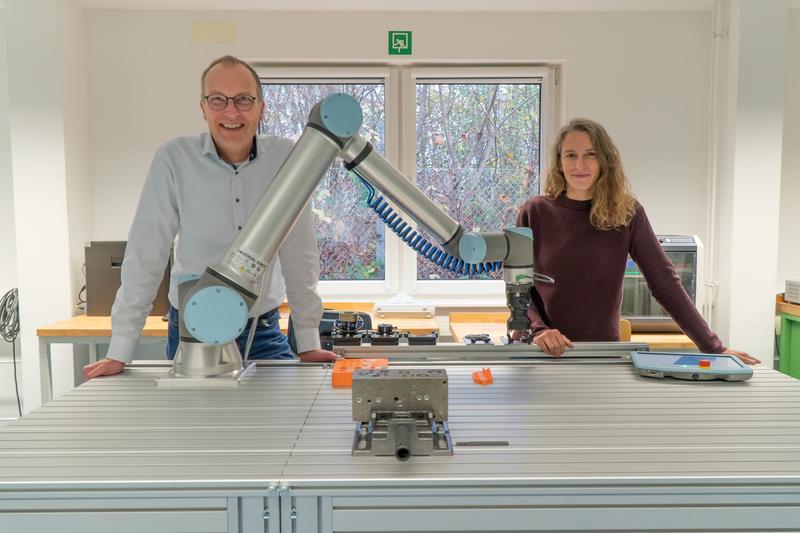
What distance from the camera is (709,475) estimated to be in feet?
2.97

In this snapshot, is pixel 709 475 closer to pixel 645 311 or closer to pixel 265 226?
pixel 265 226

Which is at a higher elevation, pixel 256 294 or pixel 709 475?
pixel 256 294

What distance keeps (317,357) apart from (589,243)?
0.94 metres

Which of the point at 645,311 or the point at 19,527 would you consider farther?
the point at 645,311

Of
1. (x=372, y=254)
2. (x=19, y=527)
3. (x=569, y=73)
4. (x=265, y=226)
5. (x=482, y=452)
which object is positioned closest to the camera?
(x=19, y=527)

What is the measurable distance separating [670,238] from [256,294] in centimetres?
299

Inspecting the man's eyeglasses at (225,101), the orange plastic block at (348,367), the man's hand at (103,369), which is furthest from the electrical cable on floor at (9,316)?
the orange plastic block at (348,367)

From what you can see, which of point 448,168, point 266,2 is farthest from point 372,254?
point 266,2

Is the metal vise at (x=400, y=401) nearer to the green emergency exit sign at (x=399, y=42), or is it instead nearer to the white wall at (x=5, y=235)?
the green emergency exit sign at (x=399, y=42)

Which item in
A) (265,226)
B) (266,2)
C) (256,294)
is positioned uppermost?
(266,2)

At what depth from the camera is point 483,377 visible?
1.45 meters

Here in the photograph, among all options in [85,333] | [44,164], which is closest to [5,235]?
[44,164]

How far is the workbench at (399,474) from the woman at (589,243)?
34.8 inches

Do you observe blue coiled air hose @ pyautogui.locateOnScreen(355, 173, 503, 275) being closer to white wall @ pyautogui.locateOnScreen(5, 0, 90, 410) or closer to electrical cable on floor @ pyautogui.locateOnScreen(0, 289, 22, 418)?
white wall @ pyautogui.locateOnScreen(5, 0, 90, 410)
